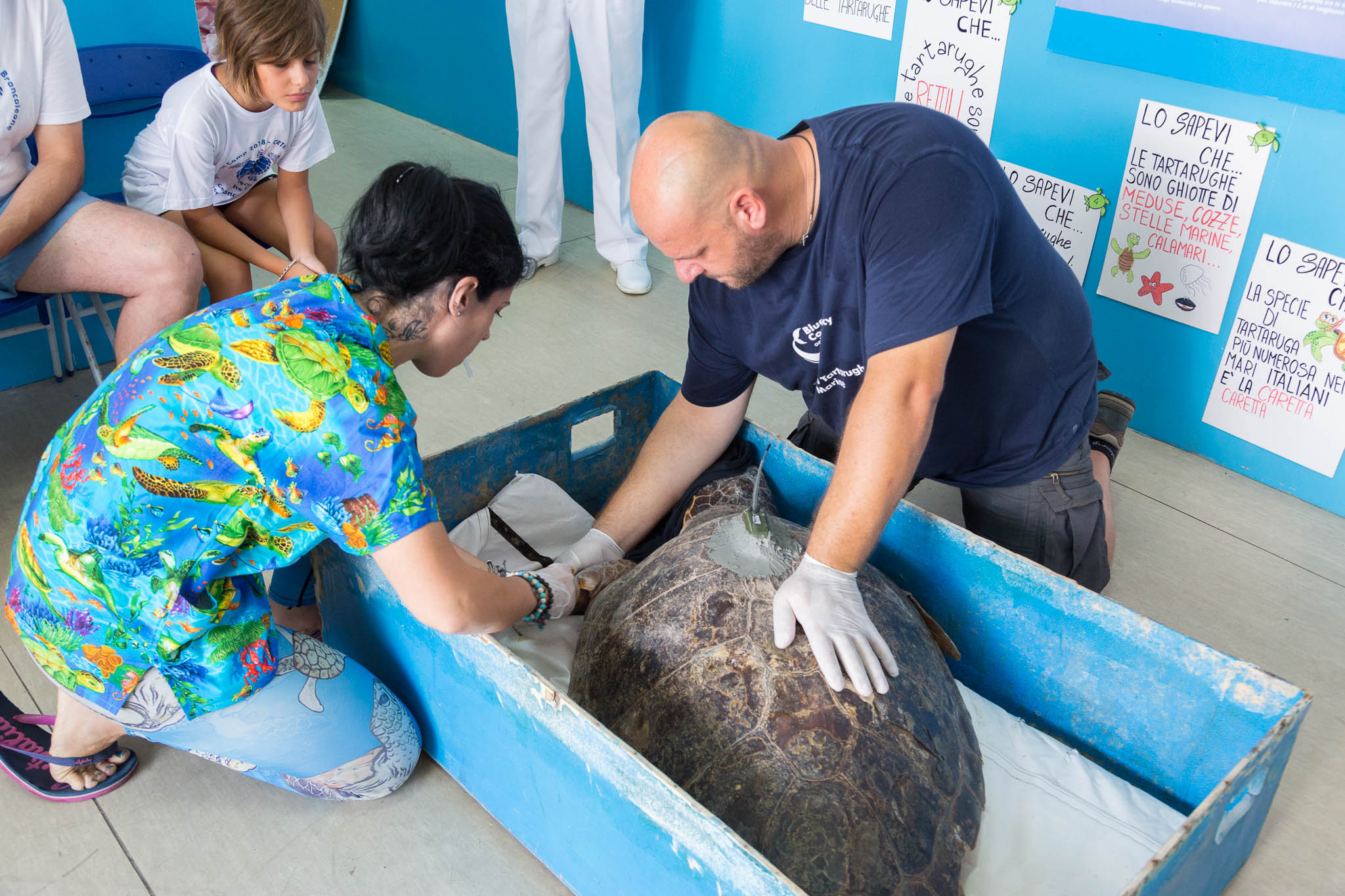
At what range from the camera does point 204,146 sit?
2377 millimetres

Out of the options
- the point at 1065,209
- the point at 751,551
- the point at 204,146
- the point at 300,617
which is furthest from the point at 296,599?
the point at 1065,209

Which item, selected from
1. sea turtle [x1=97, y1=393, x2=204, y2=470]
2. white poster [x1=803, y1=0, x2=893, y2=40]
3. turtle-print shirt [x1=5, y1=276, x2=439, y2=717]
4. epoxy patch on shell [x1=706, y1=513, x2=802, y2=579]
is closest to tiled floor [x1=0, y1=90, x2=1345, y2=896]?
turtle-print shirt [x1=5, y1=276, x2=439, y2=717]

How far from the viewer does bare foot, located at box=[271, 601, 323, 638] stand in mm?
2035

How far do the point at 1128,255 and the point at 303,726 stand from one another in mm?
2403

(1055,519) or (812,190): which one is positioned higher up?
(812,190)

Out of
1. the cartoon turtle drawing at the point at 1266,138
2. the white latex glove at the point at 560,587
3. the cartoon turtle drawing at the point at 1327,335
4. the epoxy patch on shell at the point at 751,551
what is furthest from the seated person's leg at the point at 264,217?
the cartoon turtle drawing at the point at 1327,335

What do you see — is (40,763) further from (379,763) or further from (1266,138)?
(1266,138)

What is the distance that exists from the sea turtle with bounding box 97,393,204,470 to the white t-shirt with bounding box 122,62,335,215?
4.43 ft

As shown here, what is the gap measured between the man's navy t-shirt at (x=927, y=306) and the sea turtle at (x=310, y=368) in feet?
2.46

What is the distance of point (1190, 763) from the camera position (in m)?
1.56

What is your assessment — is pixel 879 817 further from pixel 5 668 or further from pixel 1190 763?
pixel 5 668

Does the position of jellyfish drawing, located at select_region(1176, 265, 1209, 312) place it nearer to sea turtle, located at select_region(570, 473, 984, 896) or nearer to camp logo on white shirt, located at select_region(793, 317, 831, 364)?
camp logo on white shirt, located at select_region(793, 317, 831, 364)

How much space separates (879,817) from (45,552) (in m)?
1.18

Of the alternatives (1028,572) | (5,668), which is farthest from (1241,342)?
(5,668)
